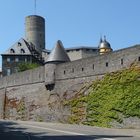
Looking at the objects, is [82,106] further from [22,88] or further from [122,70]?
[22,88]

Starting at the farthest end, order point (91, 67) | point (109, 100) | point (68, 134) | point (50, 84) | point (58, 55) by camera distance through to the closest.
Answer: point (58, 55) < point (50, 84) < point (91, 67) < point (109, 100) < point (68, 134)

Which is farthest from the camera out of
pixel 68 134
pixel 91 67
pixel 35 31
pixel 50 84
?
pixel 35 31

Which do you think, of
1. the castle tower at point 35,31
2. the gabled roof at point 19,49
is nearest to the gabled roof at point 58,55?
the gabled roof at point 19,49

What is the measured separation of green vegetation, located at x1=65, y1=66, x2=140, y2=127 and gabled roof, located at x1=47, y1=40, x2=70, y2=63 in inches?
210

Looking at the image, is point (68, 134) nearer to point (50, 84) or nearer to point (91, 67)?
point (91, 67)

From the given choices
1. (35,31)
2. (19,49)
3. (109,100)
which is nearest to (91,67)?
(109,100)

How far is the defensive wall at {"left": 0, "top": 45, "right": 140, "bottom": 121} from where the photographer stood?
109ft

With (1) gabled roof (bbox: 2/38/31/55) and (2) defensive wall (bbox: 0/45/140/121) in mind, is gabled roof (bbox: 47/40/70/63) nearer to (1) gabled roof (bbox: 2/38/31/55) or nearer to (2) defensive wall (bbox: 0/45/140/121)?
(2) defensive wall (bbox: 0/45/140/121)

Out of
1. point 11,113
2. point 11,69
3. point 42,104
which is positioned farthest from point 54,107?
point 11,69

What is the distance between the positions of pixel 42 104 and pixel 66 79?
4713mm

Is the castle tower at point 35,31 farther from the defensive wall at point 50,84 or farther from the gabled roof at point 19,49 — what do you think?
the defensive wall at point 50,84

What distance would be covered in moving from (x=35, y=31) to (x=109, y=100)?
241 ft

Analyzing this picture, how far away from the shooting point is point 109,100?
32.7 meters

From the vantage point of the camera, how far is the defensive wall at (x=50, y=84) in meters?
33.4
